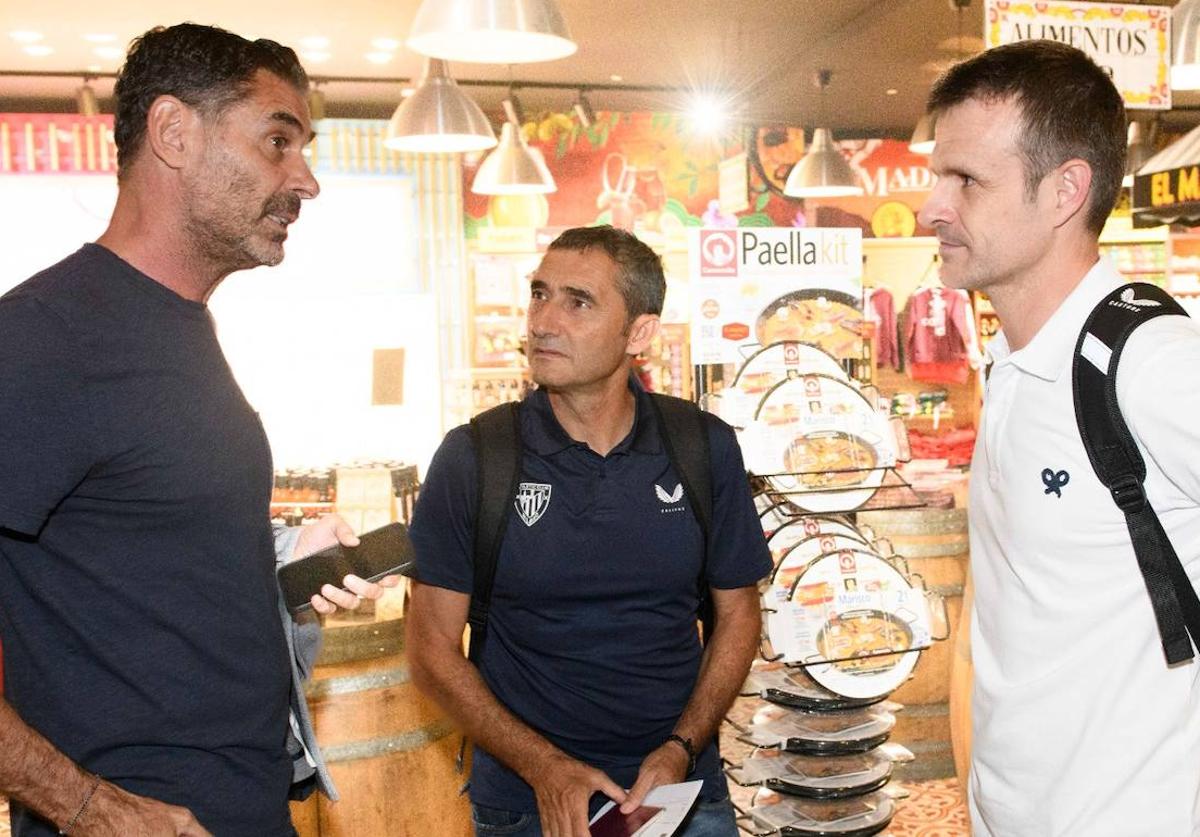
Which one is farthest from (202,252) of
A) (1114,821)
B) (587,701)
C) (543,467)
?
(1114,821)

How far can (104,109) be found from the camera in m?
10.7

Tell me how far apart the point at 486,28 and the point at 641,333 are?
1.26 meters

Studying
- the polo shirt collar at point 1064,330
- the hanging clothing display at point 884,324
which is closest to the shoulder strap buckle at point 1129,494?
the polo shirt collar at point 1064,330

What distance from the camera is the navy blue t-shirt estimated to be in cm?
143

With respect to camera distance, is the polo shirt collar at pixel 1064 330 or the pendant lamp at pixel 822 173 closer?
the polo shirt collar at pixel 1064 330

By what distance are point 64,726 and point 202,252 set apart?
680 mm

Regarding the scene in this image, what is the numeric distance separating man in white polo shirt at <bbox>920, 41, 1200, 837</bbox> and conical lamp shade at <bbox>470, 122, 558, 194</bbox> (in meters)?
5.96

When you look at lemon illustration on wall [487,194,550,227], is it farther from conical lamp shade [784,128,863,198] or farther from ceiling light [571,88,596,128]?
conical lamp shade [784,128,863,198]

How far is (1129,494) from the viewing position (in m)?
1.60

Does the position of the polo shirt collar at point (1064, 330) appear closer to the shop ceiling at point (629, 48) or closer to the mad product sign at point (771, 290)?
the mad product sign at point (771, 290)

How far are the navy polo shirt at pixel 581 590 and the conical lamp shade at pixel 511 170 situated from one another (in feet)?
18.3

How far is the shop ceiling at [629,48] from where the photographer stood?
794 cm

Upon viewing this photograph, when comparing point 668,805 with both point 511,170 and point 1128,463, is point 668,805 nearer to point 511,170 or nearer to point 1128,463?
point 1128,463

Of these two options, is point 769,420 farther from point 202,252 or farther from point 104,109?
point 104,109
